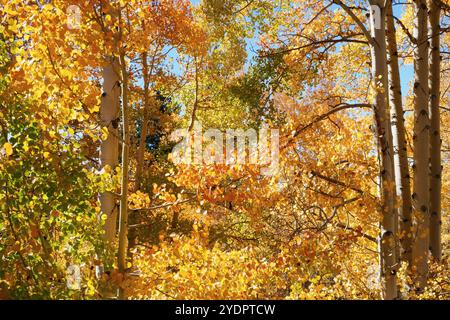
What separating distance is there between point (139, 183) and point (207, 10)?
3.97m

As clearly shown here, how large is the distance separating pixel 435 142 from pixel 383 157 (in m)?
2.48

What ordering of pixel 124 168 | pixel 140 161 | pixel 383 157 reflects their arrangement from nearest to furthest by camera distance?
pixel 383 157 → pixel 124 168 → pixel 140 161

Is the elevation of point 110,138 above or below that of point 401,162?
above

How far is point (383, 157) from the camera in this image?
339 centimetres

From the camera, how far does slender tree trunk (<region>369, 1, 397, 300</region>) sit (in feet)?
11.0

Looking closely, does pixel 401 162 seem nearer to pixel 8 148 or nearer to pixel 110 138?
pixel 110 138

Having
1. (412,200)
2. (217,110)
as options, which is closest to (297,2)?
(412,200)

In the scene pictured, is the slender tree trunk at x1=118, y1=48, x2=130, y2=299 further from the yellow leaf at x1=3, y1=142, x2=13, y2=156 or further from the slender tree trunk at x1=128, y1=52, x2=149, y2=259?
the slender tree trunk at x1=128, y1=52, x2=149, y2=259

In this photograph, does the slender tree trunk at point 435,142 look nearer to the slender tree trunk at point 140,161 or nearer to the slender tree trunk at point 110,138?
the slender tree trunk at point 110,138

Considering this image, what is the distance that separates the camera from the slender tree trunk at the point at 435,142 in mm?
5289

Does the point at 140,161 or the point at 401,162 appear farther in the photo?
the point at 140,161

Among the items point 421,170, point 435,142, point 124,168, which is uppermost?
point 435,142

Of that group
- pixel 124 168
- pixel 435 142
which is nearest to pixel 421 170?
pixel 435 142

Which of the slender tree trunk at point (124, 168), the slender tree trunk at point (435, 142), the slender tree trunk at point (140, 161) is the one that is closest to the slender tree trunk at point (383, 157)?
the slender tree trunk at point (124, 168)
